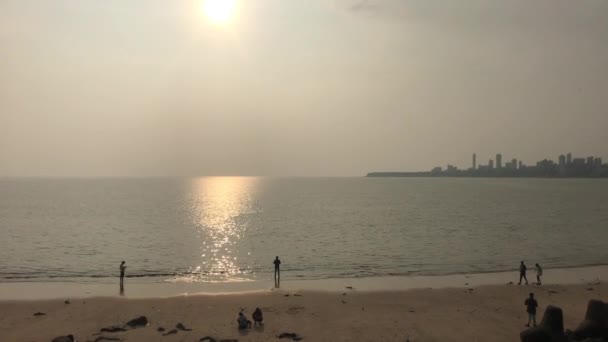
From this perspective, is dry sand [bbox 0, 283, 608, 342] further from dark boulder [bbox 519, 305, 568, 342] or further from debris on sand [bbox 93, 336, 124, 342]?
dark boulder [bbox 519, 305, 568, 342]

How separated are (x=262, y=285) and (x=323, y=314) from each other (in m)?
8.92

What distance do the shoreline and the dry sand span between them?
1613mm

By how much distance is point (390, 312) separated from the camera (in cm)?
2188

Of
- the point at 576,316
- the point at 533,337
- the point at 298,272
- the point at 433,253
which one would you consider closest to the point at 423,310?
the point at 576,316

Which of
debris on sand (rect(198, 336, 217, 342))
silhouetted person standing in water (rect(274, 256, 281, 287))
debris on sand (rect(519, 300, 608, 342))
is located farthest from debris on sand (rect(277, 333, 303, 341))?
silhouetted person standing in water (rect(274, 256, 281, 287))

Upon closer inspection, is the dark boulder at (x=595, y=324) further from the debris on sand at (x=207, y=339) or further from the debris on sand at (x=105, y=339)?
the debris on sand at (x=105, y=339)

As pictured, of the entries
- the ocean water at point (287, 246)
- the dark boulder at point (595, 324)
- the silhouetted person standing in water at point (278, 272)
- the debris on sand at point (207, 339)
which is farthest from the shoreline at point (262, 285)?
the dark boulder at point (595, 324)

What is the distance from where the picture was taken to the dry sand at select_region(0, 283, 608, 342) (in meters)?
18.2

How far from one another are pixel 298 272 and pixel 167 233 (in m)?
32.0

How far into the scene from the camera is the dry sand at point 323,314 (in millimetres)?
18250

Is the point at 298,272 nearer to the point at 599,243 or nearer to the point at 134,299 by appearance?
the point at 134,299

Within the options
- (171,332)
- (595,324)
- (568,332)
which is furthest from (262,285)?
(595,324)

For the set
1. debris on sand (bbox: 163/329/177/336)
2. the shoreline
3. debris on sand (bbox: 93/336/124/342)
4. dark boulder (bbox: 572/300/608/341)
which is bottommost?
the shoreline

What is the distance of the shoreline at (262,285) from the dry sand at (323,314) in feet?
5.29
